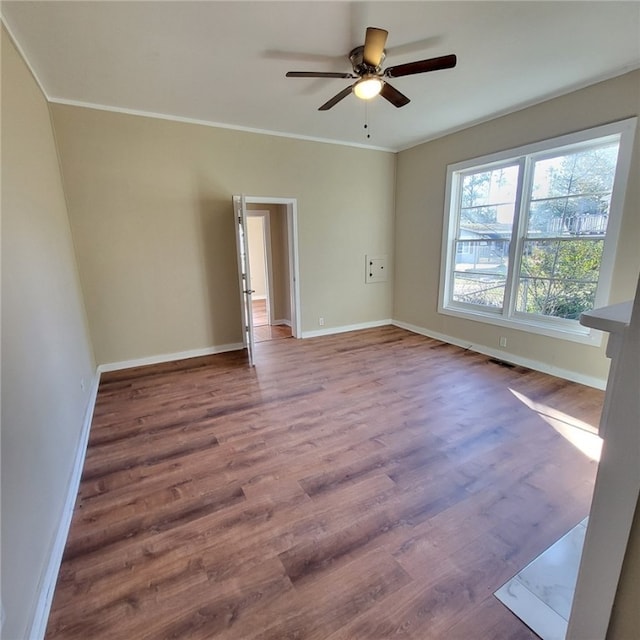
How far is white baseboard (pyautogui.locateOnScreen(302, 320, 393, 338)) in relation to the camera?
5371 millimetres

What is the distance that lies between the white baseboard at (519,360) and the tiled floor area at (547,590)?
92.4 inches

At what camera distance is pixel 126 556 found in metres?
1.63

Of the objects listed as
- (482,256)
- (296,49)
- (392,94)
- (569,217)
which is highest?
(296,49)

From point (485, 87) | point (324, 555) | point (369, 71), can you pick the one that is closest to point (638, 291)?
point (324, 555)

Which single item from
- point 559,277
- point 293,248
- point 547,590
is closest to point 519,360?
point 559,277

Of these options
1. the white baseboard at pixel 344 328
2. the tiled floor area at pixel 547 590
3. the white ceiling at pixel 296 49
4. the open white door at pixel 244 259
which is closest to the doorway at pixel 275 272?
the white baseboard at pixel 344 328

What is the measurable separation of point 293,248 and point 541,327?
3421 millimetres

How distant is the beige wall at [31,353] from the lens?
1.28m

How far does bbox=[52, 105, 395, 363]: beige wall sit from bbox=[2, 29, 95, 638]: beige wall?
590 millimetres

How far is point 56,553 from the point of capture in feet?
5.22

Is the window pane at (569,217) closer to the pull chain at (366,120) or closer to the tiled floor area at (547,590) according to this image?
the pull chain at (366,120)

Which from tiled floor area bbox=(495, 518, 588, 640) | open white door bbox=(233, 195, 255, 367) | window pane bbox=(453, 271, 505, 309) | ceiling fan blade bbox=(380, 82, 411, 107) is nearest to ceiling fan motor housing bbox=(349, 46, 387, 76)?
ceiling fan blade bbox=(380, 82, 411, 107)

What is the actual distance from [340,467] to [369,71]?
2988 mm

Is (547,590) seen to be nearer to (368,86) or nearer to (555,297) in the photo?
(555,297)
